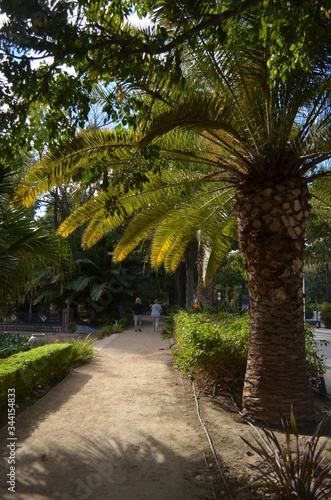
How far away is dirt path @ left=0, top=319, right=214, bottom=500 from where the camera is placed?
13.2 feet

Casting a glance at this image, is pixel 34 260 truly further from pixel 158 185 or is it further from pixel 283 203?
pixel 283 203

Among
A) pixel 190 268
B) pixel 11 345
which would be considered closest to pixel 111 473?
pixel 11 345

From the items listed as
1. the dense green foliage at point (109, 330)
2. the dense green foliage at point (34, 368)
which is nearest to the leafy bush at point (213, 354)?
the dense green foliage at point (34, 368)

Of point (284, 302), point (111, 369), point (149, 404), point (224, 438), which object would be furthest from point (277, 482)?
point (111, 369)

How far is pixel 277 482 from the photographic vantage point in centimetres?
369

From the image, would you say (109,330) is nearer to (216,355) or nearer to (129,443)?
(216,355)

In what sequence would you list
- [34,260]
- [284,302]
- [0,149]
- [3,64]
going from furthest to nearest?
[34,260] < [284,302] < [0,149] < [3,64]

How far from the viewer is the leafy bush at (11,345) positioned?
10039mm

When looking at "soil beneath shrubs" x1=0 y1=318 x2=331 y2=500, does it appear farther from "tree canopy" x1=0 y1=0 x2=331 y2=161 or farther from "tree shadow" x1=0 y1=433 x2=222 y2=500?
"tree canopy" x1=0 y1=0 x2=331 y2=161

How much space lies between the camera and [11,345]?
36.2ft

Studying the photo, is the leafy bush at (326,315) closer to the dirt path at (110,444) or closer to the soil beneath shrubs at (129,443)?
the soil beneath shrubs at (129,443)

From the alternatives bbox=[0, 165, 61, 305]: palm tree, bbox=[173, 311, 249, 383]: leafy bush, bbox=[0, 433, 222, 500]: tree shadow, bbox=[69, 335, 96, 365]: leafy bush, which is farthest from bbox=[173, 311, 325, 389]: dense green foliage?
bbox=[69, 335, 96, 365]: leafy bush

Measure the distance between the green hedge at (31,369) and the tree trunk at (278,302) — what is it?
3320 millimetres

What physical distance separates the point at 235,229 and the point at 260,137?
3.84 metres
